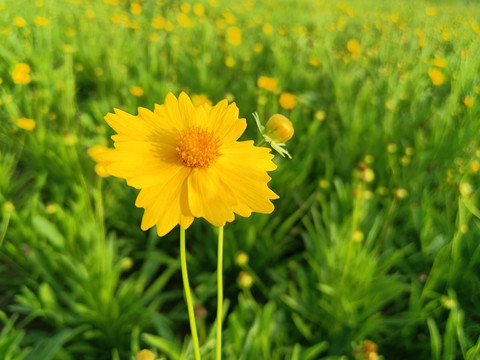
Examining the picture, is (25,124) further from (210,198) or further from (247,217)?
(210,198)

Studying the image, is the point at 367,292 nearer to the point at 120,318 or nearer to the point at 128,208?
the point at 120,318

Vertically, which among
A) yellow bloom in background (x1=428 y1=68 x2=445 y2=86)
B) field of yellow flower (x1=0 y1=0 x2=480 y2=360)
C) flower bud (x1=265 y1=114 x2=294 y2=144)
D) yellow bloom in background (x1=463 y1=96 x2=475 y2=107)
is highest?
yellow bloom in background (x1=428 y1=68 x2=445 y2=86)

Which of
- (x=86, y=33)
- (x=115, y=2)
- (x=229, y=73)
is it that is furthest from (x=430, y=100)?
(x=115, y=2)

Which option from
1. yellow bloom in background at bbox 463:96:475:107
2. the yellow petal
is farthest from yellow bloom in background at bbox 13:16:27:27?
yellow bloom in background at bbox 463:96:475:107

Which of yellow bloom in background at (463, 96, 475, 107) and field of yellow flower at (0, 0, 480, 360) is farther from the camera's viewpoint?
yellow bloom in background at (463, 96, 475, 107)

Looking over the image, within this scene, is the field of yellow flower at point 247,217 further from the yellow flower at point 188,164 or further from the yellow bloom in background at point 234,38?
the yellow bloom in background at point 234,38

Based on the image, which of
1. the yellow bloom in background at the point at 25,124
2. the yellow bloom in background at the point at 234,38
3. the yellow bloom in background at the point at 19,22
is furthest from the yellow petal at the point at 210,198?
the yellow bloom in background at the point at 234,38

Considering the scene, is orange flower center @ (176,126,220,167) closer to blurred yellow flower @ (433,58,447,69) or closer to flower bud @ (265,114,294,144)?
flower bud @ (265,114,294,144)
